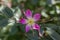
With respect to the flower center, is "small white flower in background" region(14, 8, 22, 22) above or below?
above

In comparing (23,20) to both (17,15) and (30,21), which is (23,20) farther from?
(17,15)

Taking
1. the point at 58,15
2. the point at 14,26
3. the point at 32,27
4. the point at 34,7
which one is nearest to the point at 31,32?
the point at 32,27

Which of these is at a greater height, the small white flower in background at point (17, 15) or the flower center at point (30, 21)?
the small white flower in background at point (17, 15)

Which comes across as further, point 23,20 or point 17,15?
point 17,15

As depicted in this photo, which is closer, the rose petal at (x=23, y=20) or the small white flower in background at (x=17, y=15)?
the rose petal at (x=23, y=20)

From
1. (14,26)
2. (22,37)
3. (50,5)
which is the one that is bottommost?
(22,37)

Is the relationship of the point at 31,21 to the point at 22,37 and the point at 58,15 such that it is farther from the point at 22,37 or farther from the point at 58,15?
the point at 58,15

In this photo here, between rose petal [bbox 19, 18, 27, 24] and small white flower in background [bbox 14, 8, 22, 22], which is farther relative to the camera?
small white flower in background [bbox 14, 8, 22, 22]

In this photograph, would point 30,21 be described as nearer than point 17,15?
Yes

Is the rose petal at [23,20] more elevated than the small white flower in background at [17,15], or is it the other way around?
the small white flower in background at [17,15]

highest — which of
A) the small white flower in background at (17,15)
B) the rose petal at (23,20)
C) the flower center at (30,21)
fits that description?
the small white flower in background at (17,15)

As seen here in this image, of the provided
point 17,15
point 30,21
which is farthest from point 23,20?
point 17,15
